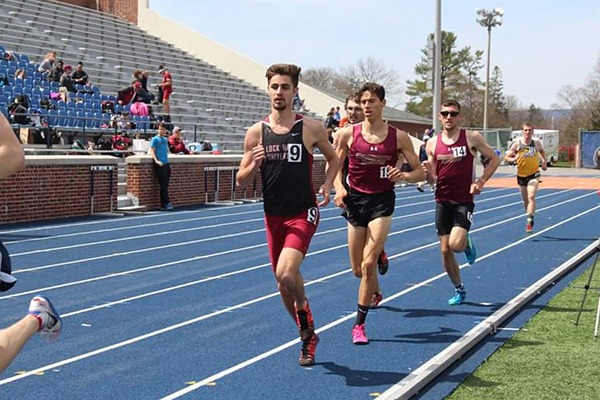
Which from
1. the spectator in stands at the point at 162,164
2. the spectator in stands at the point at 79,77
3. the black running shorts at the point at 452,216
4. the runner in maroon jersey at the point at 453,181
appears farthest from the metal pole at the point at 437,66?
the black running shorts at the point at 452,216

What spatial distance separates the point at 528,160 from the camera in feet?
56.0

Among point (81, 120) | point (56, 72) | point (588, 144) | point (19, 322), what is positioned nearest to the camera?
point (19, 322)

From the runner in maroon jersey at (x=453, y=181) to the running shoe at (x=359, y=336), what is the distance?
6.96 ft

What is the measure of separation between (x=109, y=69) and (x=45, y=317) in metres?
29.0

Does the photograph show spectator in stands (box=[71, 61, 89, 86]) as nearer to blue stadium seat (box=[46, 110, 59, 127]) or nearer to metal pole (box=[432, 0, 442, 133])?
blue stadium seat (box=[46, 110, 59, 127])

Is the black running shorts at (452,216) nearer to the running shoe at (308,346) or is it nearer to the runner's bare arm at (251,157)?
the running shoe at (308,346)

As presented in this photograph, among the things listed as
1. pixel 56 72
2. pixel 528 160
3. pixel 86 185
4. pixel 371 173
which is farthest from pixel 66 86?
pixel 371 173

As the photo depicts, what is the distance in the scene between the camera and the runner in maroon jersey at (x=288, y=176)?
6.94 m

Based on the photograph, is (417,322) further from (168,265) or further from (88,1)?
(88,1)

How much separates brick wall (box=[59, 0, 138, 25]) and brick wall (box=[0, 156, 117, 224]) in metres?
25.0

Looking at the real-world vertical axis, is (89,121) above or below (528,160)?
above

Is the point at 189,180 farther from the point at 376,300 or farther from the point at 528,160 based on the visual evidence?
the point at 376,300

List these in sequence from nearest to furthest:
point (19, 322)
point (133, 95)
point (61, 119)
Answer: point (19, 322) < point (61, 119) < point (133, 95)

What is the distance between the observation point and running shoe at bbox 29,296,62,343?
16.1 feet
